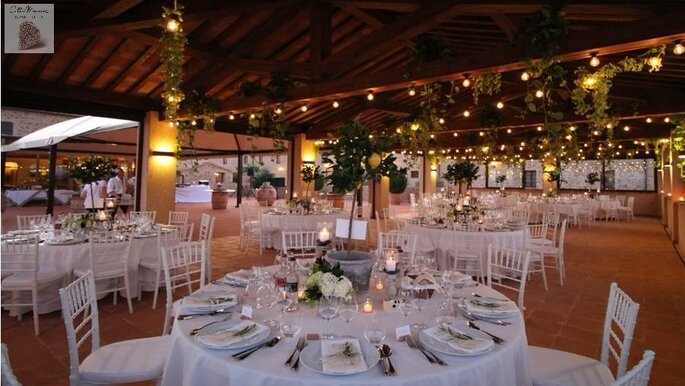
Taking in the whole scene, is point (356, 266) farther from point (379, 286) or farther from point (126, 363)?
point (126, 363)

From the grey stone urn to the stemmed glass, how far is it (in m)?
0.27

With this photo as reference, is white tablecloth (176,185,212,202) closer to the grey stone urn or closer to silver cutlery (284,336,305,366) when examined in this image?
the grey stone urn

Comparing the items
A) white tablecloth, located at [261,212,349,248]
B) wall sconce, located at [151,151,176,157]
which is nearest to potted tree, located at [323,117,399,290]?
white tablecloth, located at [261,212,349,248]

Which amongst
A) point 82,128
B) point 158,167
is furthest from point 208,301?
point 82,128

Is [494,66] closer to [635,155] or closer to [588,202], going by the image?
[588,202]

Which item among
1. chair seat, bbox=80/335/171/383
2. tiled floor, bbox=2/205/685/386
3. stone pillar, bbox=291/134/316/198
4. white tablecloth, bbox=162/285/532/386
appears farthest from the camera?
stone pillar, bbox=291/134/316/198

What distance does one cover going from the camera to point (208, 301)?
221cm

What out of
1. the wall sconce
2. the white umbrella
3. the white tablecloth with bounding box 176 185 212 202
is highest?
the white umbrella

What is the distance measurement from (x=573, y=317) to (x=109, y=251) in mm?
5437

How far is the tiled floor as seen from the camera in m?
3.15

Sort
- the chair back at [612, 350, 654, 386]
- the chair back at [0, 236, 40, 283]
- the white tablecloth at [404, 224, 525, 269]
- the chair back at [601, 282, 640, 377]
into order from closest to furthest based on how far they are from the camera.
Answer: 1. the chair back at [612, 350, 654, 386]
2. the chair back at [601, 282, 640, 377]
3. the chair back at [0, 236, 40, 283]
4. the white tablecloth at [404, 224, 525, 269]

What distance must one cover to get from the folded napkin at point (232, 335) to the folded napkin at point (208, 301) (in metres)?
0.32

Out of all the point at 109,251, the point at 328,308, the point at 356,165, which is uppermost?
the point at 356,165

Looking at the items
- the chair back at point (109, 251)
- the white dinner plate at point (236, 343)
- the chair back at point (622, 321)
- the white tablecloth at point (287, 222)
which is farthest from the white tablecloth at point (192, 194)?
the chair back at point (622, 321)
